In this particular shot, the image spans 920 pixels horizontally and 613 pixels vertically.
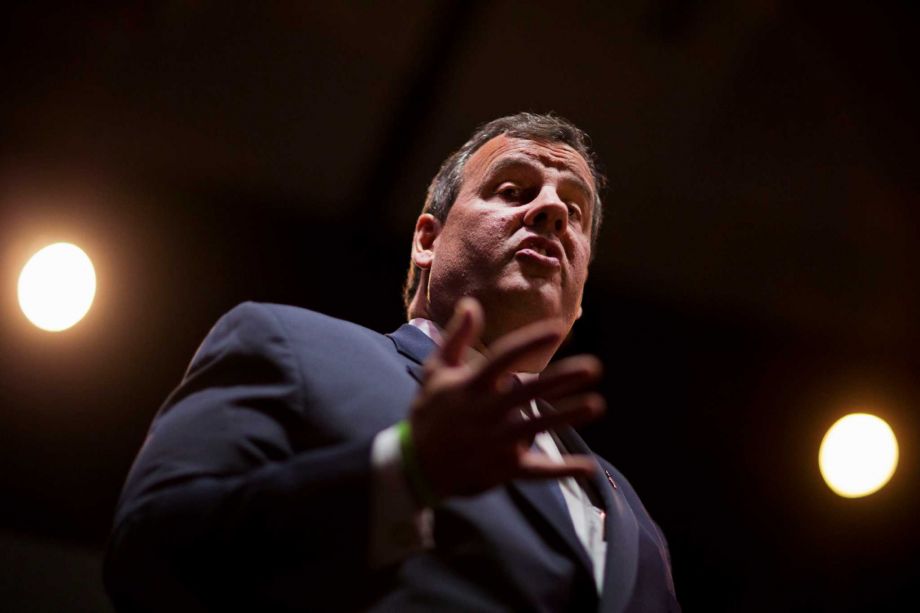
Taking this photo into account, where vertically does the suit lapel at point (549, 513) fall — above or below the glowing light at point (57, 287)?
above

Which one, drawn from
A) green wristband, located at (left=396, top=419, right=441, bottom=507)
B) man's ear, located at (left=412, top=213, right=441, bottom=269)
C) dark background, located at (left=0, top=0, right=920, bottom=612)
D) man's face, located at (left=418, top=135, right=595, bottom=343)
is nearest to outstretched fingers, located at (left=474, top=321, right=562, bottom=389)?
green wristband, located at (left=396, top=419, right=441, bottom=507)

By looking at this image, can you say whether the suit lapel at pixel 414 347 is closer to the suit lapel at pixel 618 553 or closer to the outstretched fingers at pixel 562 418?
the suit lapel at pixel 618 553

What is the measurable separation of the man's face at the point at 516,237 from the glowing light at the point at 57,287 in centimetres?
160

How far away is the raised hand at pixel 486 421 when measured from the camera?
974 millimetres

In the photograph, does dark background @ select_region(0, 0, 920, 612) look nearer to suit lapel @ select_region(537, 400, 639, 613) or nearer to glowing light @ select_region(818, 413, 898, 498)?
glowing light @ select_region(818, 413, 898, 498)

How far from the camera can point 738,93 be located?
11.6ft

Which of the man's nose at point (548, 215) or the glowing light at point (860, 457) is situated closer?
the man's nose at point (548, 215)

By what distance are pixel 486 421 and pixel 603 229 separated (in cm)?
302

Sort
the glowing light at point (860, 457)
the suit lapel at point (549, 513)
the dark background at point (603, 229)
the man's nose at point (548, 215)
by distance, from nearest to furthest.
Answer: the suit lapel at point (549, 513), the man's nose at point (548, 215), the dark background at point (603, 229), the glowing light at point (860, 457)

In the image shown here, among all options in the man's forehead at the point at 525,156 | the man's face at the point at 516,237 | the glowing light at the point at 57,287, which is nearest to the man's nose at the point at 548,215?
the man's face at the point at 516,237

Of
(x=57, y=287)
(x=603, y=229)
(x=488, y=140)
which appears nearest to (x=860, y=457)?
(x=603, y=229)

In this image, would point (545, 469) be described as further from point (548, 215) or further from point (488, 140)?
point (488, 140)

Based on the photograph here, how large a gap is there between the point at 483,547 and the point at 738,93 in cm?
278

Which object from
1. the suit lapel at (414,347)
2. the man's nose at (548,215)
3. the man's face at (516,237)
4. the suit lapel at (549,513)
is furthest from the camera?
the man's nose at (548,215)
